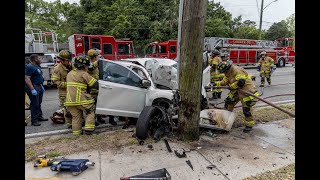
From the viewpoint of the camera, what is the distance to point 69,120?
5547 mm

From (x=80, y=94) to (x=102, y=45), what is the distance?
11508 millimetres

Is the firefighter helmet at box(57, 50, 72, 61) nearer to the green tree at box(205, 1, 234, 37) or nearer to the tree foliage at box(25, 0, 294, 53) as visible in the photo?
the tree foliage at box(25, 0, 294, 53)

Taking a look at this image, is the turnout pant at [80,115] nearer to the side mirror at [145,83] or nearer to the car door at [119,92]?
the car door at [119,92]

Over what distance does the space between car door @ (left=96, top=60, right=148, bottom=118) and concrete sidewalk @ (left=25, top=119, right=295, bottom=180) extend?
1.19 m

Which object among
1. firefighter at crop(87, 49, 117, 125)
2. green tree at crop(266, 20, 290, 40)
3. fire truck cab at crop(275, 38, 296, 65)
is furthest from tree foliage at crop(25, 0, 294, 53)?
firefighter at crop(87, 49, 117, 125)

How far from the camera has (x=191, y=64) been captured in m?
4.48

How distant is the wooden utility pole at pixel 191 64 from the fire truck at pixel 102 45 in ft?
39.3

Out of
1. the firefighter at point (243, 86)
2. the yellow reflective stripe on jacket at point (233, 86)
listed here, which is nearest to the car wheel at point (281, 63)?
the firefighter at point (243, 86)

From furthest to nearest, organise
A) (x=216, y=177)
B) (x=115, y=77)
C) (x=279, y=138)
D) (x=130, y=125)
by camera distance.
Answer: (x=130, y=125)
(x=115, y=77)
(x=279, y=138)
(x=216, y=177)

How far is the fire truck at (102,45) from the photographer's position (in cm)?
1544
